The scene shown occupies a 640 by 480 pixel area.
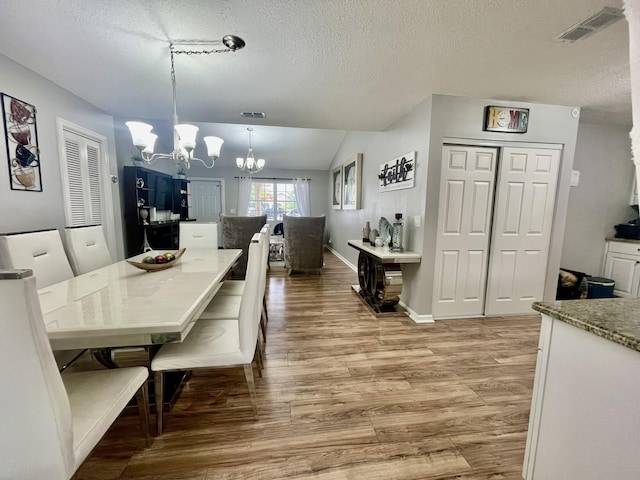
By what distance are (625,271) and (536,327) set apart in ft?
5.75

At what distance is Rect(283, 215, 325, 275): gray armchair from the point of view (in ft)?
15.4

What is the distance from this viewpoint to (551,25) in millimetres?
1596

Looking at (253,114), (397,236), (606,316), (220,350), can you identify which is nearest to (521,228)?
(397,236)

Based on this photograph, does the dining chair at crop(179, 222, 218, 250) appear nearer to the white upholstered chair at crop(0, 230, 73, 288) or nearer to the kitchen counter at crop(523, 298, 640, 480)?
the white upholstered chair at crop(0, 230, 73, 288)

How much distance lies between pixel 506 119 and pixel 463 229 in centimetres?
120

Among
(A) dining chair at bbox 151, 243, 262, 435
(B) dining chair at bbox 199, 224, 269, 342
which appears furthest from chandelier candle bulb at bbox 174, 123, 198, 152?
(A) dining chair at bbox 151, 243, 262, 435

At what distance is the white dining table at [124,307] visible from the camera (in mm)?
1082

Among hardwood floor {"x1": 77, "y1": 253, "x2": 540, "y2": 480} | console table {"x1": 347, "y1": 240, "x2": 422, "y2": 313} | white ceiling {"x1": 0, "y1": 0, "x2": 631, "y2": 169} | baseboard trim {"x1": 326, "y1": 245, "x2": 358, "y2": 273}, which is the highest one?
white ceiling {"x1": 0, "y1": 0, "x2": 631, "y2": 169}

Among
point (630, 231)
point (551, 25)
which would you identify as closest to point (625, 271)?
point (630, 231)

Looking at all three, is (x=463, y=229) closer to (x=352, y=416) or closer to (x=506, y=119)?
(x=506, y=119)

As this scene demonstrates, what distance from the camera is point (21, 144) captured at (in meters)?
2.14

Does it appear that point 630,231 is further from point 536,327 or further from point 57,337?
point 57,337

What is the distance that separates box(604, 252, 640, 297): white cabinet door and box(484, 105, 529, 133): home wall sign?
7.44 ft

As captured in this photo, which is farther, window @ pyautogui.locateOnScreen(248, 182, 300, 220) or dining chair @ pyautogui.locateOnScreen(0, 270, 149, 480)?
window @ pyautogui.locateOnScreen(248, 182, 300, 220)
